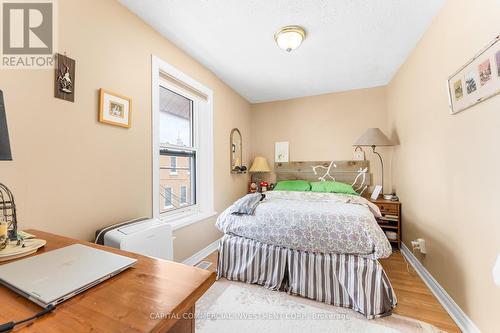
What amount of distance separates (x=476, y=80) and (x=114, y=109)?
2.55 meters

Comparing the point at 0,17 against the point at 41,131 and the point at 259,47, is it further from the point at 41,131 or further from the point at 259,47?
the point at 259,47

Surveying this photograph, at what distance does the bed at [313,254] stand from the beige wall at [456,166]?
480mm


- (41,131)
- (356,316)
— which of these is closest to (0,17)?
(41,131)

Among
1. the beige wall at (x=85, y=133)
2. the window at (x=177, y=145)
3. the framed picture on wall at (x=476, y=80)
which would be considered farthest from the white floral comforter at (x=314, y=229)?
the framed picture on wall at (x=476, y=80)

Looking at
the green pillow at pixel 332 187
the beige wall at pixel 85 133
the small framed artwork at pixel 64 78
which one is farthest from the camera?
the green pillow at pixel 332 187

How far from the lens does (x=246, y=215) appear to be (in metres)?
2.17

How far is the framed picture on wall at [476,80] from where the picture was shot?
120cm

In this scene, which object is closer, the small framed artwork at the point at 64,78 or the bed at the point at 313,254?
the small framed artwork at the point at 64,78

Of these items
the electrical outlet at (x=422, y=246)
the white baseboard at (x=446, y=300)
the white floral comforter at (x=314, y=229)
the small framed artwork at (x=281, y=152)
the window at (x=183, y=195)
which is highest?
the small framed artwork at (x=281, y=152)

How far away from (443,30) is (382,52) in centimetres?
71

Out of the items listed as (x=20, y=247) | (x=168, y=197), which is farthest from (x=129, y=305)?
(x=168, y=197)

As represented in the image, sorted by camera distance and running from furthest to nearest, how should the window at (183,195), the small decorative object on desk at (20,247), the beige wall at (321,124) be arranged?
the beige wall at (321,124) < the window at (183,195) < the small decorative object on desk at (20,247)

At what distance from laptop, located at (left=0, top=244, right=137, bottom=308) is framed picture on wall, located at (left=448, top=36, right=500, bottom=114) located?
2048mm

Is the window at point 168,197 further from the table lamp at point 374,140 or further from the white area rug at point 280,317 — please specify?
the table lamp at point 374,140
